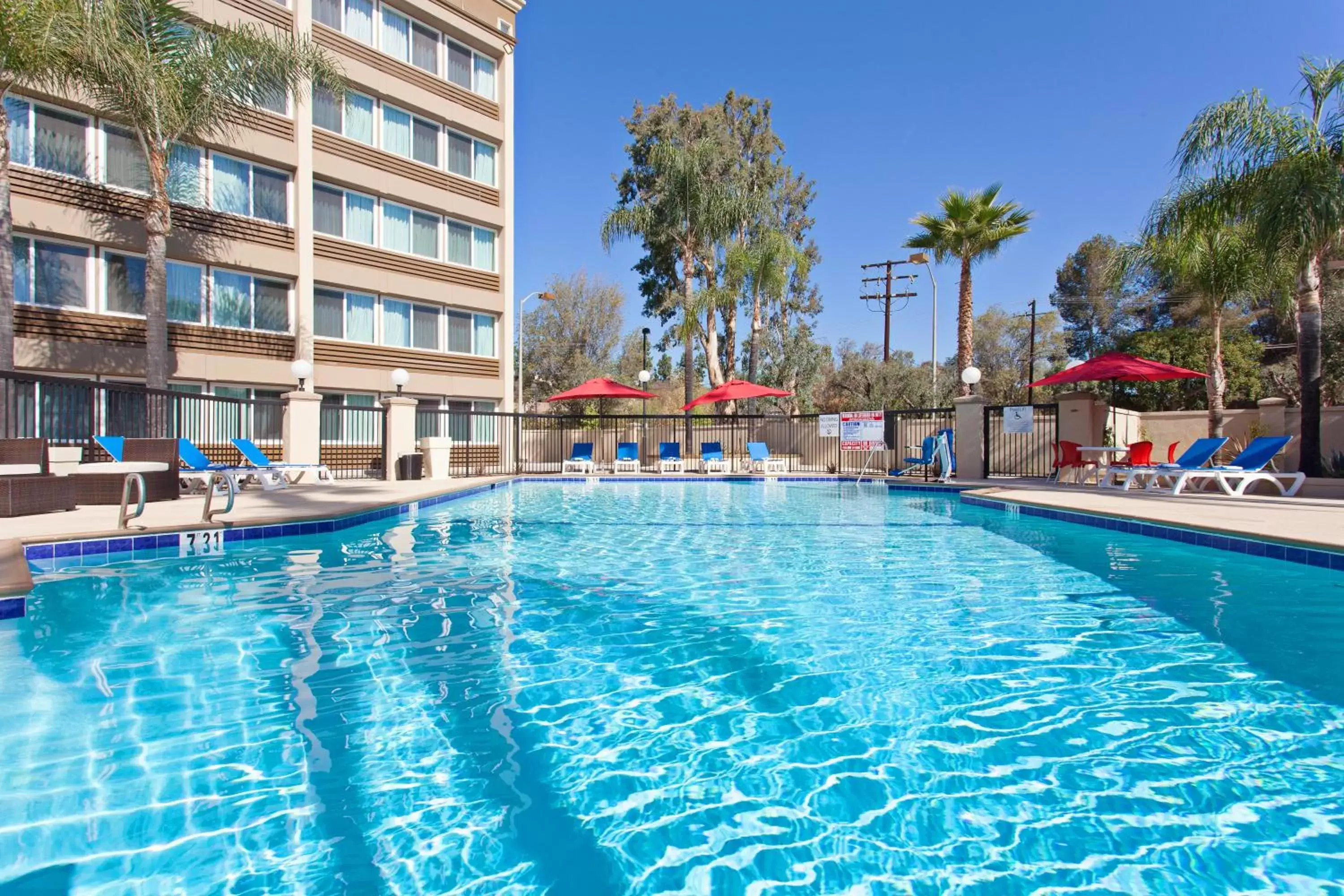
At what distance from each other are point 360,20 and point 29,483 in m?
16.8

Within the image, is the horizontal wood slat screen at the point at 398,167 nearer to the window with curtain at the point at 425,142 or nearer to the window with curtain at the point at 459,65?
the window with curtain at the point at 425,142

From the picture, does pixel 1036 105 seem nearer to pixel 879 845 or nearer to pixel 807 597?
pixel 807 597

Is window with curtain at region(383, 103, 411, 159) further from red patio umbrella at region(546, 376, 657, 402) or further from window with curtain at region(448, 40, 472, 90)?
red patio umbrella at region(546, 376, 657, 402)

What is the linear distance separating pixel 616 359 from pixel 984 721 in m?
37.6

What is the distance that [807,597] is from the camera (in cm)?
517

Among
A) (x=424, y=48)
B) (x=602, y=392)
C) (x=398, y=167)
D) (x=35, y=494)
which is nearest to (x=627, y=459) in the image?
(x=602, y=392)

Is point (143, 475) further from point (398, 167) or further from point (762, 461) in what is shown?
point (398, 167)

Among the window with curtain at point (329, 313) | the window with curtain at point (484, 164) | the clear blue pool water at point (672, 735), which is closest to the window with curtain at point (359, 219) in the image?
the window with curtain at point (329, 313)

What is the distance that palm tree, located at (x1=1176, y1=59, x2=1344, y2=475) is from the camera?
10750mm

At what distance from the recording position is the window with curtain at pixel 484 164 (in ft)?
72.1

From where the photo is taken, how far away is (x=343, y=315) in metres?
18.6

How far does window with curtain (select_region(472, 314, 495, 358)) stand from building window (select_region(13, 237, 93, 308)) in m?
9.47

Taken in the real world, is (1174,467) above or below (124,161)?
below

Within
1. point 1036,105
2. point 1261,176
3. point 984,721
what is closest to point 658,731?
point 984,721
